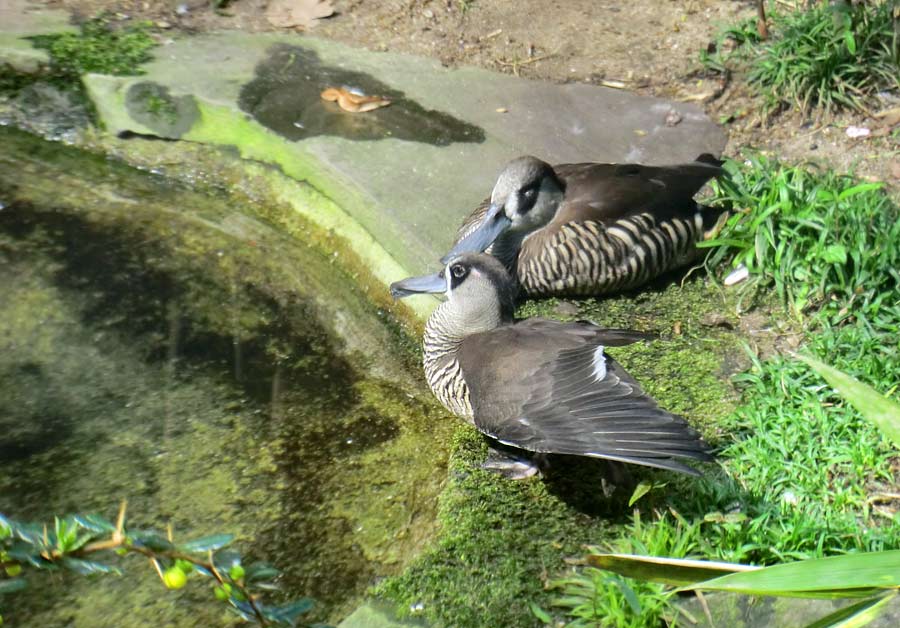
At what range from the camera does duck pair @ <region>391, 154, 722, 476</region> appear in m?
3.29

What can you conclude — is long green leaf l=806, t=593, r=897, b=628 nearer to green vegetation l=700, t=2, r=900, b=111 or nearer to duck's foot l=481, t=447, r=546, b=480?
duck's foot l=481, t=447, r=546, b=480

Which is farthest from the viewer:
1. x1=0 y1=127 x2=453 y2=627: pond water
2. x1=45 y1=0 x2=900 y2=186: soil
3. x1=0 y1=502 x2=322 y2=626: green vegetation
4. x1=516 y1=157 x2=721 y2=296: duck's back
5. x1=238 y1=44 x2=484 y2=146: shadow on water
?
x1=45 y1=0 x2=900 y2=186: soil

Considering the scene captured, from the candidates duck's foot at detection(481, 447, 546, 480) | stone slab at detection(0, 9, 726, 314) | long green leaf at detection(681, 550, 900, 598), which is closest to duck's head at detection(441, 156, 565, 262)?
stone slab at detection(0, 9, 726, 314)

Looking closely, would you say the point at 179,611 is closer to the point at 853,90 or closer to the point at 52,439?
the point at 52,439

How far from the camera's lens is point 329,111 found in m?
5.73

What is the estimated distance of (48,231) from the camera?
521 cm

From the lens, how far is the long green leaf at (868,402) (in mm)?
2166

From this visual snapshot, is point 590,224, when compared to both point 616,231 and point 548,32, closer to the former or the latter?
point 616,231

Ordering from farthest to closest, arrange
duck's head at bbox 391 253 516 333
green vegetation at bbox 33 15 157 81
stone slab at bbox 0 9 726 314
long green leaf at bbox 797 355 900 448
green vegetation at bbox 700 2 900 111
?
green vegetation at bbox 33 15 157 81 → green vegetation at bbox 700 2 900 111 → stone slab at bbox 0 9 726 314 → duck's head at bbox 391 253 516 333 → long green leaf at bbox 797 355 900 448

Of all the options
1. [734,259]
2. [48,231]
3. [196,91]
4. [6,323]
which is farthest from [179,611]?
[196,91]

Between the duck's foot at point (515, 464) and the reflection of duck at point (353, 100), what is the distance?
8.58 ft

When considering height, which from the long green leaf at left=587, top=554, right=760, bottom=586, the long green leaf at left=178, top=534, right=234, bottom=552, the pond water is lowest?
the pond water

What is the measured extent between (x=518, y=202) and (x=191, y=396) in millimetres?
1752

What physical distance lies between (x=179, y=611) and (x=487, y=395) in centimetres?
127
